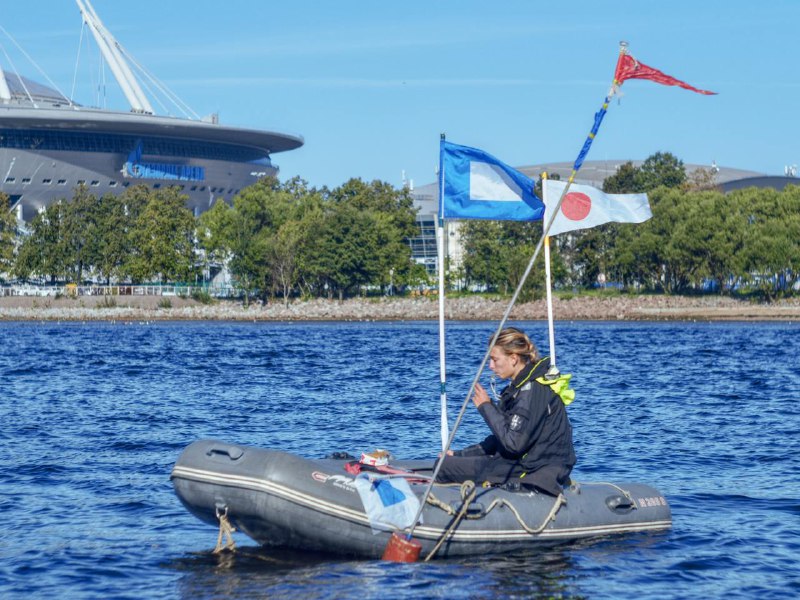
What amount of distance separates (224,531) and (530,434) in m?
2.93

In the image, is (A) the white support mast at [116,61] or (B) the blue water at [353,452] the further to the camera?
(A) the white support mast at [116,61]

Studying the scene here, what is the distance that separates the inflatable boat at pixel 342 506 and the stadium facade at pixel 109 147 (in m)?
107

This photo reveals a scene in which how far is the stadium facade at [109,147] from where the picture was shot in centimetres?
12056

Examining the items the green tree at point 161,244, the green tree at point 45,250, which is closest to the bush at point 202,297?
the green tree at point 161,244

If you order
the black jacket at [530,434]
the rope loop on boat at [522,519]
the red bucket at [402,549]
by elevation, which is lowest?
the red bucket at [402,549]

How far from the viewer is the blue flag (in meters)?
13.9

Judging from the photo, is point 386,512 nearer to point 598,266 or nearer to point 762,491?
point 762,491

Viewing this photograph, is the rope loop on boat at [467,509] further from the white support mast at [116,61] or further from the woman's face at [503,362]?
the white support mast at [116,61]

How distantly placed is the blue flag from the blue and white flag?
3684 millimetres

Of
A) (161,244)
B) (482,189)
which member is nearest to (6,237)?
(161,244)

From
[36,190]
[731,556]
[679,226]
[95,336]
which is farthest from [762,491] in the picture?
[36,190]

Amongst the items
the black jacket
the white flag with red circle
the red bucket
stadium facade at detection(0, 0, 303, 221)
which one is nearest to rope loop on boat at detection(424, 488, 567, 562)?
the red bucket

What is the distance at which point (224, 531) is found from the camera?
11.6 meters

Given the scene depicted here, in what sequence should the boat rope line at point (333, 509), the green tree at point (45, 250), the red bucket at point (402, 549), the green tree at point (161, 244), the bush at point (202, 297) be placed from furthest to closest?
the bush at point (202, 297), the green tree at point (45, 250), the green tree at point (161, 244), the red bucket at point (402, 549), the boat rope line at point (333, 509)
